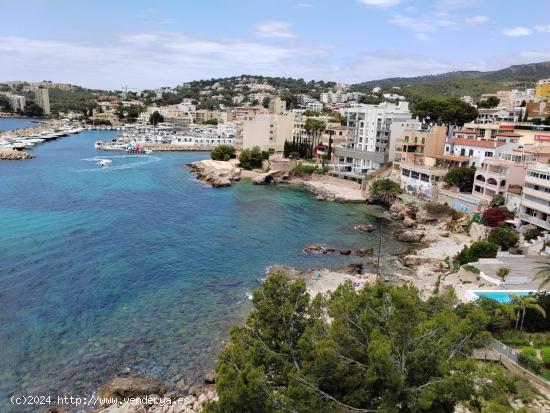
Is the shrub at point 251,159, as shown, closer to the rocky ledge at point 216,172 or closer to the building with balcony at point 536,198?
the rocky ledge at point 216,172

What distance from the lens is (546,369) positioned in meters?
17.8

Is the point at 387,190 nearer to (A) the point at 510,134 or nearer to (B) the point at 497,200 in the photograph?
(B) the point at 497,200

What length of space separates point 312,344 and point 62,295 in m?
21.3

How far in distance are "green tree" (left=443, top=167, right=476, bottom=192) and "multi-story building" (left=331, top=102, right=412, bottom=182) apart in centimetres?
1670

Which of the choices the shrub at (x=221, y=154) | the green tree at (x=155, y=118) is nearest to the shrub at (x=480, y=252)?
the shrub at (x=221, y=154)

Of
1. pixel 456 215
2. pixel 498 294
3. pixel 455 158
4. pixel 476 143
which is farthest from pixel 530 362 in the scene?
pixel 476 143

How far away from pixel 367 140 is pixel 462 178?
2189cm

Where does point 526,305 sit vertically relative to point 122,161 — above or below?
above

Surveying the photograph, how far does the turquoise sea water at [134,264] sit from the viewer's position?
21.6 metres

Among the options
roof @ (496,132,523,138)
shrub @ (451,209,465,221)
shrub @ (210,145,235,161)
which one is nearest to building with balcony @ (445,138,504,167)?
roof @ (496,132,523,138)

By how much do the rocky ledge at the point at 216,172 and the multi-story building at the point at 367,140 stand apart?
1713 centimetres

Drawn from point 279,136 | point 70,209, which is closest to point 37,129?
point 279,136

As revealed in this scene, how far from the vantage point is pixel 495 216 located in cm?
3809

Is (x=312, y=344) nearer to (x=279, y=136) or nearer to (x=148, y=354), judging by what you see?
(x=148, y=354)
